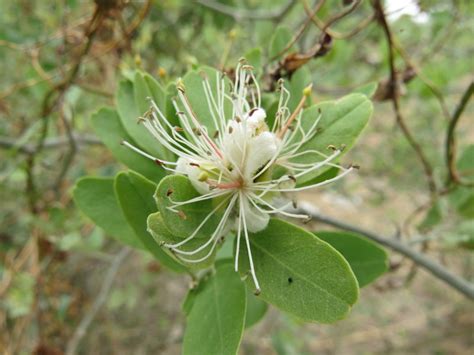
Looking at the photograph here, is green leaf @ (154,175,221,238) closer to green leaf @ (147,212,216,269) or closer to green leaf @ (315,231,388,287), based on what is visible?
green leaf @ (147,212,216,269)

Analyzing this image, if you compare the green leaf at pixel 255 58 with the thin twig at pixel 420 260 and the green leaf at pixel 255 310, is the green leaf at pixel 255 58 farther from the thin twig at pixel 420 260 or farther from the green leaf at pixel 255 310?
the green leaf at pixel 255 310

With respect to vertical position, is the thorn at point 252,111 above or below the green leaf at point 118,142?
above

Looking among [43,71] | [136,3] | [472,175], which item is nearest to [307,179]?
[472,175]

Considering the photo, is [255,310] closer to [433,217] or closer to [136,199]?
[136,199]

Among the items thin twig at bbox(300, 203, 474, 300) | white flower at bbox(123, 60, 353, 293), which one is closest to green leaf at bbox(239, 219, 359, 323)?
white flower at bbox(123, 60, 353, 293)

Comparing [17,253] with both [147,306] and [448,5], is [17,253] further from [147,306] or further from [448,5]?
[448,5]

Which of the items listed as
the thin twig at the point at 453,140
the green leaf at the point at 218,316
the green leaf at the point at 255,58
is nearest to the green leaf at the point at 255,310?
the green leaf at the point at 218,316

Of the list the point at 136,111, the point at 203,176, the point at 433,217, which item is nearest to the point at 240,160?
the point at 203,176
